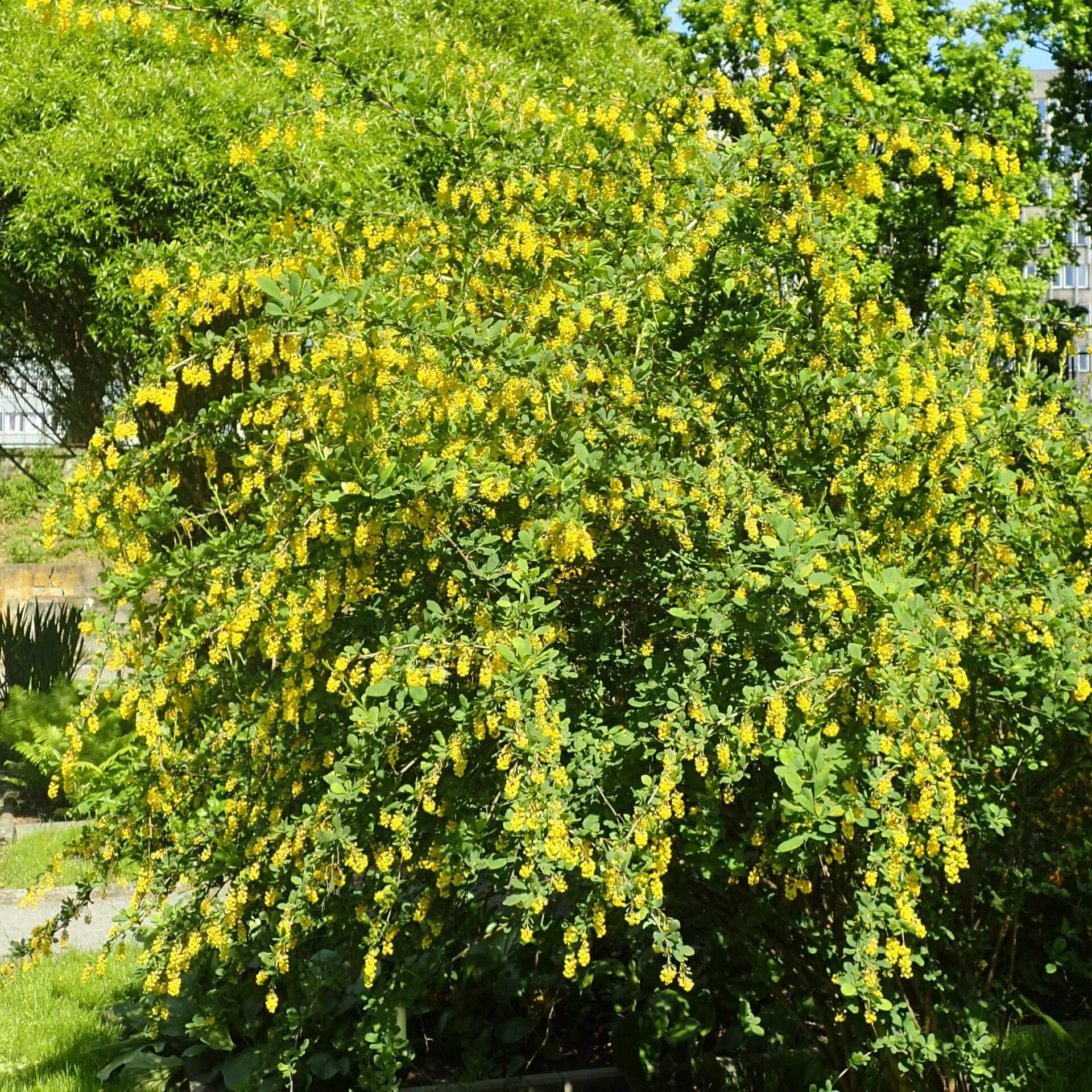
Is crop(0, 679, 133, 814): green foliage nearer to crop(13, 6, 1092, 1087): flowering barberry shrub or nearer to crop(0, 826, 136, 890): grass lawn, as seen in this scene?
crop(0, 826, 136, 890): grass lawn

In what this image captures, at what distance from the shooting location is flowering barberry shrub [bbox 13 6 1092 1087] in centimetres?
296

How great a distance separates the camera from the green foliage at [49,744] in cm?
717

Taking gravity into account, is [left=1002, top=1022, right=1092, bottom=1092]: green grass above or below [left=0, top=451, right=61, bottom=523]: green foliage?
below

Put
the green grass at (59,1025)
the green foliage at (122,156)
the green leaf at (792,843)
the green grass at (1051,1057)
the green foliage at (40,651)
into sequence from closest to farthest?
the green leaf at (792,843)
the green grass at (1051,1057)
the green grass at (59,1025)
the green foliage at (122,156)
the green foliage at (40,651)

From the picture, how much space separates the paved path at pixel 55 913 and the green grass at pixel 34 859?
0.09 m

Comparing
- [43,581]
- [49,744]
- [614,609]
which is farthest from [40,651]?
[614,609]

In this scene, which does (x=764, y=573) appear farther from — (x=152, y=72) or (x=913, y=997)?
(x=152, y=72)

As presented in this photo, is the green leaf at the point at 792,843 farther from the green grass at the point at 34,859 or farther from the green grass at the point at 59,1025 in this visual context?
the green grass at the point at 34,859

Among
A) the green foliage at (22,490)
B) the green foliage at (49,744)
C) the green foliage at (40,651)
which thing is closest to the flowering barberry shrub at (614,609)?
the green foliage at (49,744)

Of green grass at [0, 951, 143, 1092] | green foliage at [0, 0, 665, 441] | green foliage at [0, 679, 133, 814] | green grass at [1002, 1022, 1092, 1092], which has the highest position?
green foliage at [0, 0, 665, 441]

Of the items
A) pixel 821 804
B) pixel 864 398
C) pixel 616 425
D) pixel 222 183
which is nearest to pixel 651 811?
pixel 821 804

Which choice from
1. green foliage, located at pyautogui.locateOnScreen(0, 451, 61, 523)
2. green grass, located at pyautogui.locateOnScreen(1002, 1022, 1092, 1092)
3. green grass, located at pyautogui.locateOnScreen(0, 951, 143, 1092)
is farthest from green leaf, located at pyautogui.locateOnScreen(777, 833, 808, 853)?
green foliage, located at pyautogui.locateOnScreen(0, 451, 61, 523)

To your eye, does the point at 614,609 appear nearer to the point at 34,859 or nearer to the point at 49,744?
the point at 34,859

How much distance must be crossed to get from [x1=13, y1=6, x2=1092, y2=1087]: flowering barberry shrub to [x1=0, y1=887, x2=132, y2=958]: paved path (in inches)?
64.5
